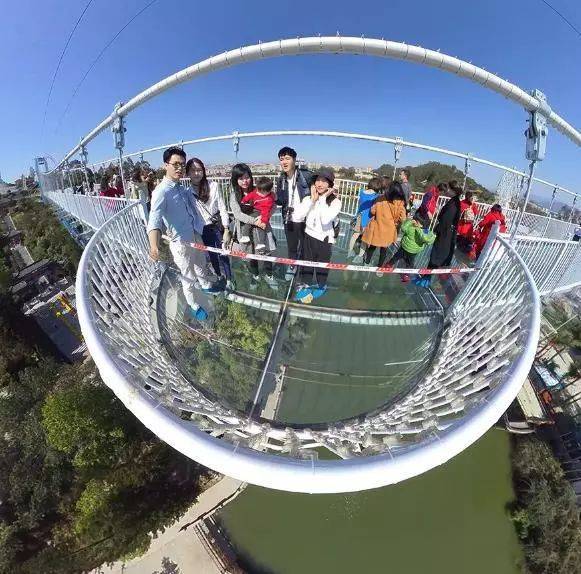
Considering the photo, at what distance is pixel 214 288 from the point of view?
4152 millimetres

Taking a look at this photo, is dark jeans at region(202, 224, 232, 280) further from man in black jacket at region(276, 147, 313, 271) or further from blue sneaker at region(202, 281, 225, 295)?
man in black jacket at region(276, 147, 313, 271)

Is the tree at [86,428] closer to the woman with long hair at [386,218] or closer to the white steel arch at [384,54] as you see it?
the woman with long hair at [386,218]

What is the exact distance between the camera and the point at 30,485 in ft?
50.9

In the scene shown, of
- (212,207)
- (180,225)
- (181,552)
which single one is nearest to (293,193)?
(212,207)

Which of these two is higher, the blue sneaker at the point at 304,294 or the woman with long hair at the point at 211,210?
the woman with long hair at the point at 211,210

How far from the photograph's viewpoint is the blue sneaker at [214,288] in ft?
13.4

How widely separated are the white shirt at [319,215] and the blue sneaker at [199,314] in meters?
1.71

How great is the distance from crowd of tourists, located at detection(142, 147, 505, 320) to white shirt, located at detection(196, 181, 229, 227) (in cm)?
1

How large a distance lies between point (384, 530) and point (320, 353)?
16.7m

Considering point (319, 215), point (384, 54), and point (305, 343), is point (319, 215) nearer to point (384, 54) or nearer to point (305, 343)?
point (305, 343)

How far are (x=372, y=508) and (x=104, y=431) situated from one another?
14.6 metres

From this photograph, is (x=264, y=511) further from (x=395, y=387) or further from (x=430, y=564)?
(x=395, y=387)

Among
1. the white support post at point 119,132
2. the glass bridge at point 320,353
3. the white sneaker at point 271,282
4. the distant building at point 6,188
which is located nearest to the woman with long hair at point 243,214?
the white sneaker at point 271,282

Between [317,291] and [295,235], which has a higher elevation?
[295,235]
